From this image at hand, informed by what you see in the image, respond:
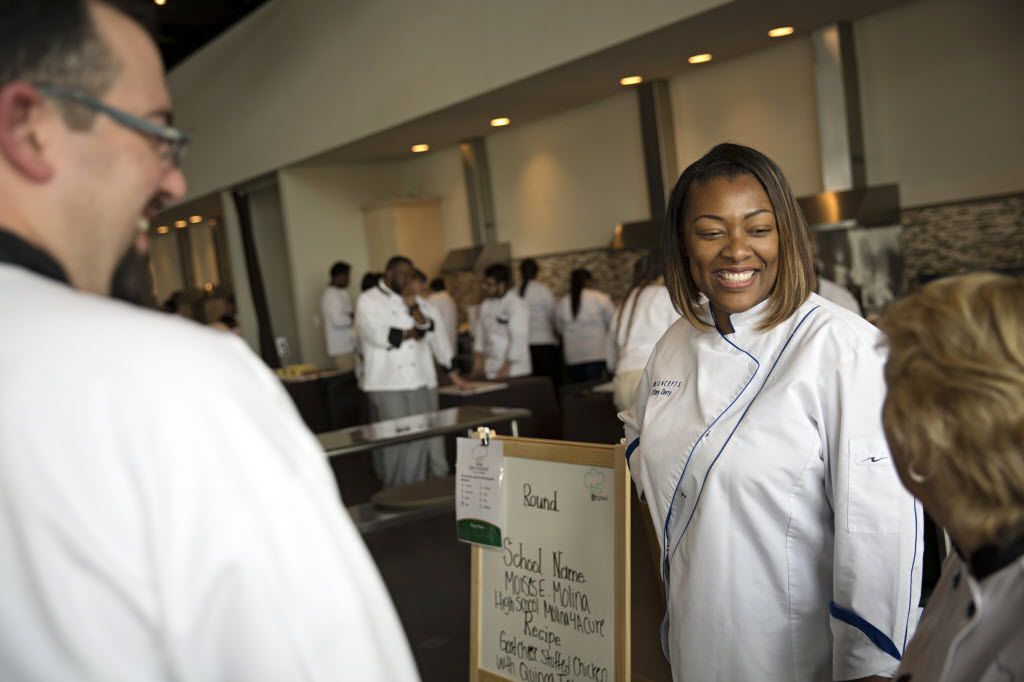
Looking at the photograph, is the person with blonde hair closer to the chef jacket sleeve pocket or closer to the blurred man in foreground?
the chef jacket sleeve pocket

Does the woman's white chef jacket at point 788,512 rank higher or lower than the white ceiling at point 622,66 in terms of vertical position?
lower

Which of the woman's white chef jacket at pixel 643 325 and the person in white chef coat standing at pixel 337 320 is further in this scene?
the person in white chef coat standing at pixel 337 320

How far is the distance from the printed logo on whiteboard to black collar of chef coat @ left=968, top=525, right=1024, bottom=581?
1.04 metres

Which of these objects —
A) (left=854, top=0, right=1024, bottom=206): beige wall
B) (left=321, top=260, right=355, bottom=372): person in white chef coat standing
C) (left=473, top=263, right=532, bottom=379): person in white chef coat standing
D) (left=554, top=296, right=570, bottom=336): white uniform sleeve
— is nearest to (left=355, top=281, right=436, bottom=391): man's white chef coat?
(left=473, top=263, right=532, bottom=379): person in white chef coat standing

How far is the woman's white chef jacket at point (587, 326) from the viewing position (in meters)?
8.18

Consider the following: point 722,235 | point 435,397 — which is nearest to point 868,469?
point 722,235

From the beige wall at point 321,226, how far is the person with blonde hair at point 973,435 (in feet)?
34.8

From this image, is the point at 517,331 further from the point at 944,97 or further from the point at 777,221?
the point at 777,221

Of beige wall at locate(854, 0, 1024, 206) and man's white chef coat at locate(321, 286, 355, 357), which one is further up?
beige wall at locate(854, 0, 1024, 206)

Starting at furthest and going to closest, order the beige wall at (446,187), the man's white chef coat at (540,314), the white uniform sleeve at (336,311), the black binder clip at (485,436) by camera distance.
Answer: the beige wall at (446,187), the white uniform sleeve at (336,311), the man's white chef coat at (540,314), the black binder clip at (485,436)

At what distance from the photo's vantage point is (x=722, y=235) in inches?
→ 65.3

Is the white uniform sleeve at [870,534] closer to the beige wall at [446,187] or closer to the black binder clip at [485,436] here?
the black binder clip at [485,436]

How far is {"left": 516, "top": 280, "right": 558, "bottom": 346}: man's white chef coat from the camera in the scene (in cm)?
870

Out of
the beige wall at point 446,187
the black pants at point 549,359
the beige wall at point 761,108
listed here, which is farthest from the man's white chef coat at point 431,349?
the beige wall at point 446,187
